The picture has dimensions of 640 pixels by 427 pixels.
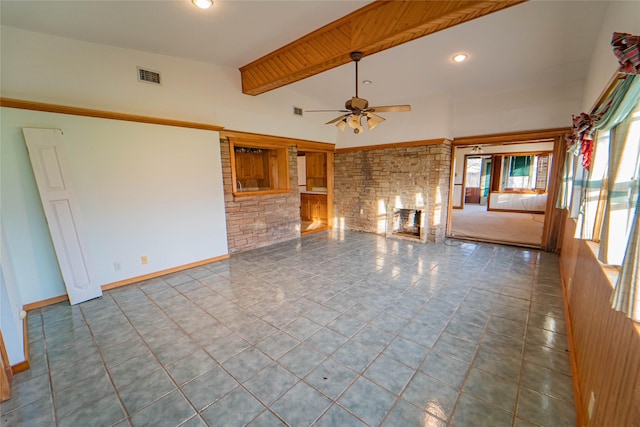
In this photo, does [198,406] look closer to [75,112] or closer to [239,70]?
[75,112]

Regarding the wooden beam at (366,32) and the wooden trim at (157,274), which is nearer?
the wooden beam at (366,32)

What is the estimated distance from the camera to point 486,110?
4910 millimetres

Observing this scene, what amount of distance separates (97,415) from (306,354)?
1.42m

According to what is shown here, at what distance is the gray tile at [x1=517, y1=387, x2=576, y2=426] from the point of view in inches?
60.9

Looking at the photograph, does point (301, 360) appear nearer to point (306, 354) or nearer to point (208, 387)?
point (306, 354)

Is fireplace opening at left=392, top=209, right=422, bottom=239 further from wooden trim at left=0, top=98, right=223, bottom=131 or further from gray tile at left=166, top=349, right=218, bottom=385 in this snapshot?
gray tile at left=166, top=349, right=218, bottom=385

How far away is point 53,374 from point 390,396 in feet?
8.46

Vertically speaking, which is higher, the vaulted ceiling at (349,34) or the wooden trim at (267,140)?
the vaulted ceiling at (349,34)

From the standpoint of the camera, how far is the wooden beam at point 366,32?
7.18ft

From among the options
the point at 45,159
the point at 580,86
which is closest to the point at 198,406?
the point at 45,159

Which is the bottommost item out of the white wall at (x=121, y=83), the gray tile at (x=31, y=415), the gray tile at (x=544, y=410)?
the gray tile at (x=544, y=410)

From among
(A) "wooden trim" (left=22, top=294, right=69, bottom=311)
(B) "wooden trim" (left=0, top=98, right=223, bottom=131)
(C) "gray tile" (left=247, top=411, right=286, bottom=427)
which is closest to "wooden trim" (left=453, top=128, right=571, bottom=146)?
(B) "wooden trim" (left=0, top=98, right=223, bottom=131)

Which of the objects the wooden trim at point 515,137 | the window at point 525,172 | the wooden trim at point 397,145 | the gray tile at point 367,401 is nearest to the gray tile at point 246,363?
the gray tile at point 367,401

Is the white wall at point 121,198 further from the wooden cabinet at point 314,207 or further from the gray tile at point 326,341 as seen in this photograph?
the wooden cabinet at point 314,207
